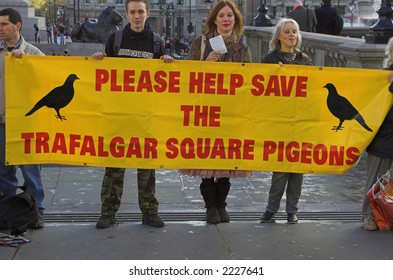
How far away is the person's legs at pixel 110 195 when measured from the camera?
746 centimetres

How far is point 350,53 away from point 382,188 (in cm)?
556

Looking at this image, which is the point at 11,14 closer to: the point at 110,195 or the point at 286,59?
the point at 110,195

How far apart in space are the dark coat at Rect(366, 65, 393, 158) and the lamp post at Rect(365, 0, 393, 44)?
15.8ft

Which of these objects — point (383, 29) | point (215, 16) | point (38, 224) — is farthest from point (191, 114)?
point (383, 29)

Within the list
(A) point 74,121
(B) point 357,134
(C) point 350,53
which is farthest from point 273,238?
(C) point 350,53

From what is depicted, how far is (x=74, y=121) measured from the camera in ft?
24.5

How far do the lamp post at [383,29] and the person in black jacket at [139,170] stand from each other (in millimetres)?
5524

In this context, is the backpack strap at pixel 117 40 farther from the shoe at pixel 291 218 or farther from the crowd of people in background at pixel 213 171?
the shoe at pixel 291 218

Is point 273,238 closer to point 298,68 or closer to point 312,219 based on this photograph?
point 312,219

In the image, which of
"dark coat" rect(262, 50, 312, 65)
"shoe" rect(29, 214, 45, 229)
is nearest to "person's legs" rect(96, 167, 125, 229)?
"shoe" rect(29, 214, 45, 229)

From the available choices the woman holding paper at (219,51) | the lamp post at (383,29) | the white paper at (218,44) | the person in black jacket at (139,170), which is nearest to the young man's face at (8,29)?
the person in black jacket at (139,170)

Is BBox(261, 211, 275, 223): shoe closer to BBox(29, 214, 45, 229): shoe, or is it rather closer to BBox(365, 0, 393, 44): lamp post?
BBox(29, 214, 45, 229): shoe

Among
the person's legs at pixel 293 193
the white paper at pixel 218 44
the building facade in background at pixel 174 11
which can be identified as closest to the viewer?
the white paper at pixel 218 44

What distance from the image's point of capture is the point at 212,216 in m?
7.69
